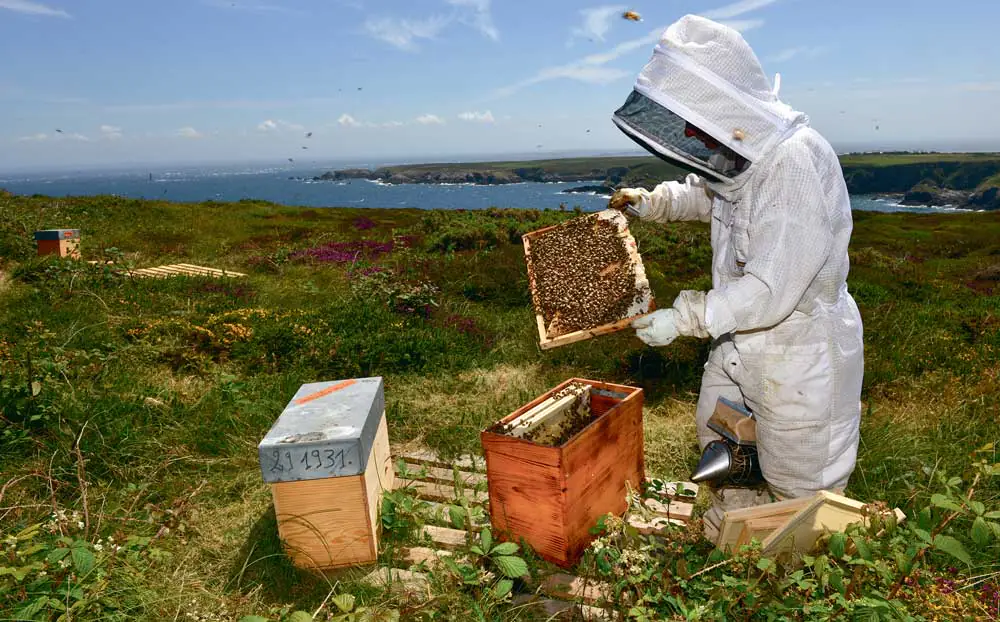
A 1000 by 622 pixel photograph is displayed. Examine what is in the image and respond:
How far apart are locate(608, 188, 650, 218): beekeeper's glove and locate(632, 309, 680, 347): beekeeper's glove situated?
45.5 inches

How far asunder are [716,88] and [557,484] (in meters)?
2.01

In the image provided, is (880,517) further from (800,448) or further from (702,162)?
(702,162)

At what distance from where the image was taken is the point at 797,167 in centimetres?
268

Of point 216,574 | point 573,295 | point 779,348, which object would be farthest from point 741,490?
point 216,574

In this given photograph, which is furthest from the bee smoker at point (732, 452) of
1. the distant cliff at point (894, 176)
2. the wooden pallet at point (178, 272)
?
the distant cliff at point (894, 176)

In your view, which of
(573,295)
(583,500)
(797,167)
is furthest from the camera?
(573,295)

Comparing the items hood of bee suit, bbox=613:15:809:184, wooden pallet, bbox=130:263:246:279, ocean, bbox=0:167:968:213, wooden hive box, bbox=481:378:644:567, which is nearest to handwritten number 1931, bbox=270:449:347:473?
wooden hive box, bbox=481:378:644:567

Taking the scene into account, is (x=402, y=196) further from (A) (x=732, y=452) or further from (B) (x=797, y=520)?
(B) (x=797, y=520)

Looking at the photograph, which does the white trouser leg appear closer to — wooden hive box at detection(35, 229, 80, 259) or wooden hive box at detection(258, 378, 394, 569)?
wooden hive box at detection(258, 378, 394, 569)

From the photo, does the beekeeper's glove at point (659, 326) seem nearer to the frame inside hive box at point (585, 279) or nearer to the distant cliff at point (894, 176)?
the frame inside hive box at point (585, 279)

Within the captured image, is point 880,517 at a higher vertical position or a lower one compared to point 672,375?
higher

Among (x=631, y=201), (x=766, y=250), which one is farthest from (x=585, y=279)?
(x=766, y=250)

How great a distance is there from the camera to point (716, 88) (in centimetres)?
264

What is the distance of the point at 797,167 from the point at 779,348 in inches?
34.7
